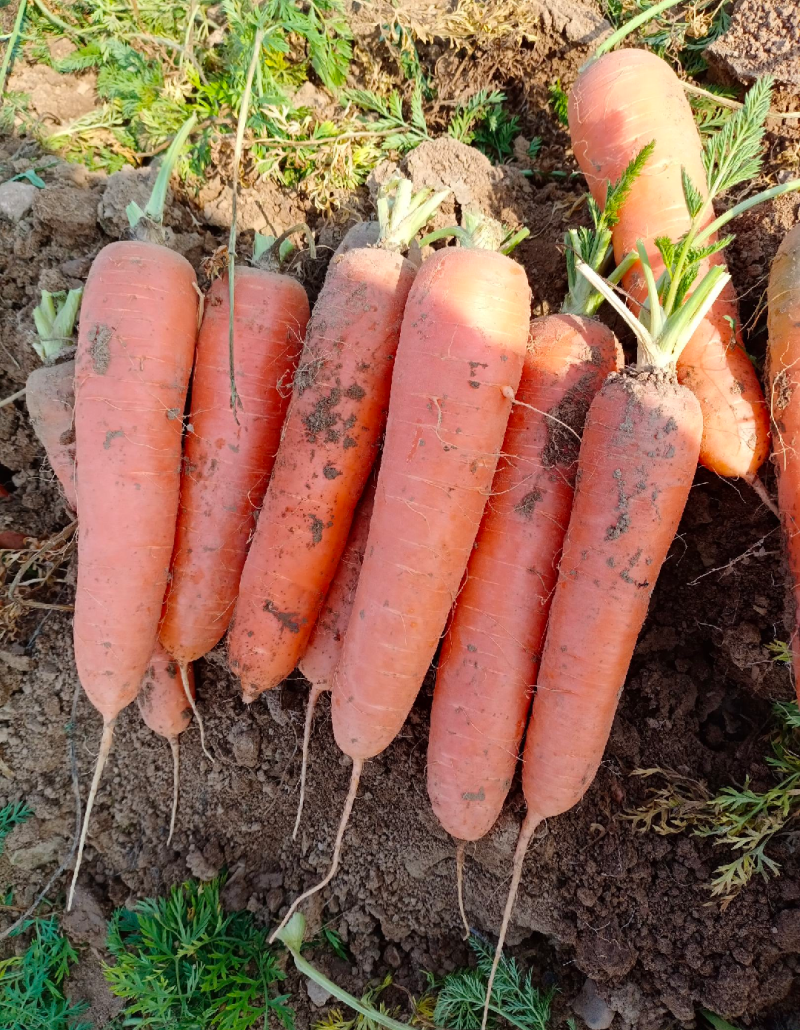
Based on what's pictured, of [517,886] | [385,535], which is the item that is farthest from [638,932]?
[385,535]

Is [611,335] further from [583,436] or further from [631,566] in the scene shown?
[631,566]

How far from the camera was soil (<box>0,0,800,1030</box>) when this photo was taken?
191cm

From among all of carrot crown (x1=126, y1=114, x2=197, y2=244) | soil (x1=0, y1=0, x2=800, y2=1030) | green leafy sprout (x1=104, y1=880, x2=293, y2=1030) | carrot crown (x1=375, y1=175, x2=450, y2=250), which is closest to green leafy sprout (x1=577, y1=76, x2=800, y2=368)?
soil (x1=0, y1=0, x2=800, y2=1030)

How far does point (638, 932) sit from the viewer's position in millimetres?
1907

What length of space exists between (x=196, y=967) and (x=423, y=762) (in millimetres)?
990

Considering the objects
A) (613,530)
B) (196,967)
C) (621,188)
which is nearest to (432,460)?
(613,530)

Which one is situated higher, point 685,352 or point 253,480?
point 685,352

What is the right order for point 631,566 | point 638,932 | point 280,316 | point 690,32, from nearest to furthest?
point 631,566, point 638,932, point 280,316, point 690,32

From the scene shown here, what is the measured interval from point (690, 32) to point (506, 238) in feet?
3.63

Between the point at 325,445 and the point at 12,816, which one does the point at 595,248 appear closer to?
the point at 325,445

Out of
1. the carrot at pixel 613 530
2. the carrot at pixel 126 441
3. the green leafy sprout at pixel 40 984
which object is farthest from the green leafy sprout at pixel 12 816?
the carrot at pixel 613 530

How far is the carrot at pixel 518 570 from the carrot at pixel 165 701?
3.09ft

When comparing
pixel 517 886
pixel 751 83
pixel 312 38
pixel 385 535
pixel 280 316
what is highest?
pixel 751 83

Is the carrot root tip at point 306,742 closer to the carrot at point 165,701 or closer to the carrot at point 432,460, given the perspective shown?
the carrot at point 432,460
